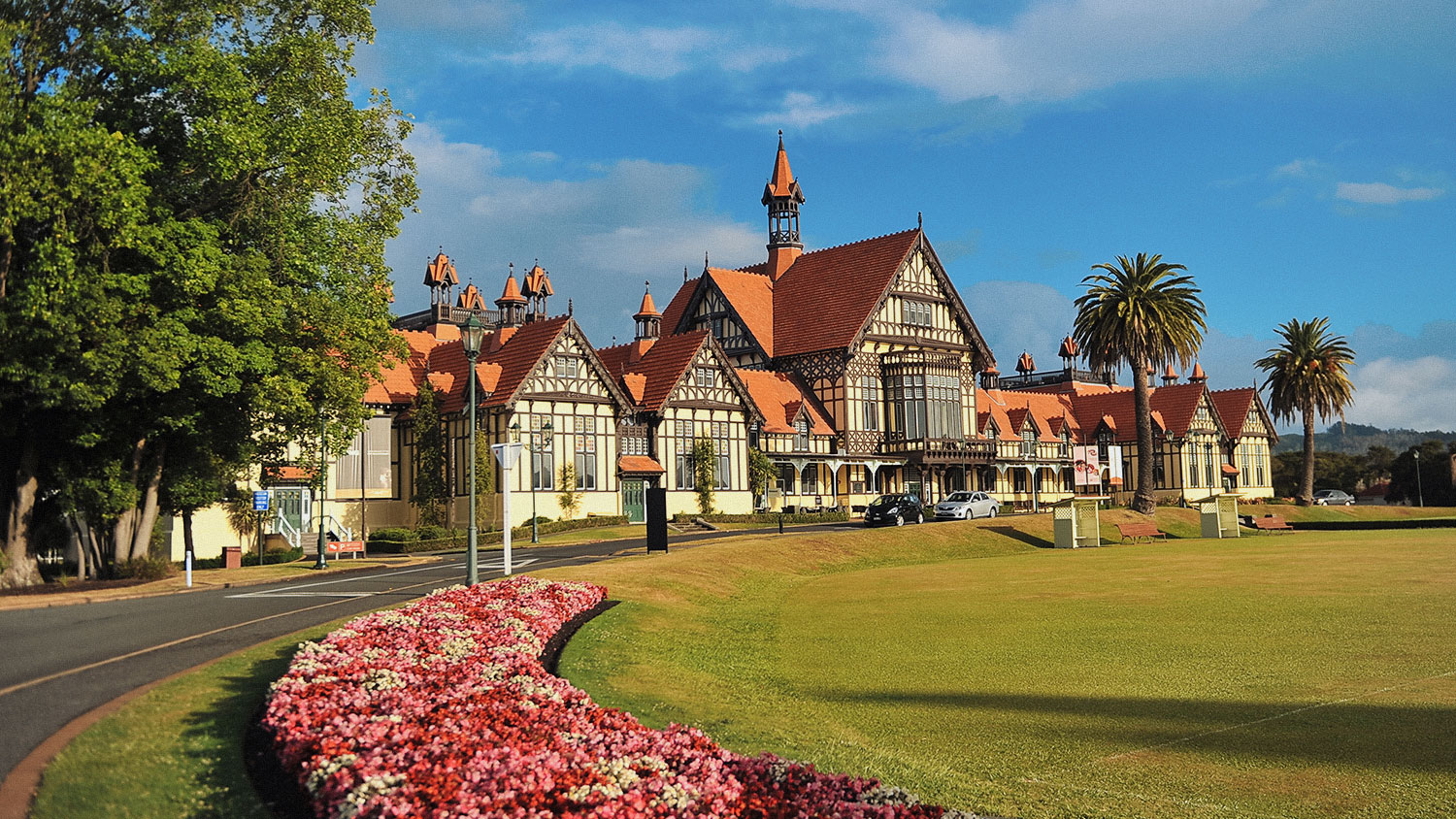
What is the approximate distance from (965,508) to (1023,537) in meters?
9.73

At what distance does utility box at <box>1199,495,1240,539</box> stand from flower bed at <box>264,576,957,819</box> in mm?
45440

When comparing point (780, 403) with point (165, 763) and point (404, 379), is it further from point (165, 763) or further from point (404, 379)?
point (165, 763)

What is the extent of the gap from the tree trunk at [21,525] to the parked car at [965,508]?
128ft

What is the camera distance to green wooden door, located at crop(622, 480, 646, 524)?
2243 inches

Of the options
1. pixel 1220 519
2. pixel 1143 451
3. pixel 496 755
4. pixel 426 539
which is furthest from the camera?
pixel 1143 451

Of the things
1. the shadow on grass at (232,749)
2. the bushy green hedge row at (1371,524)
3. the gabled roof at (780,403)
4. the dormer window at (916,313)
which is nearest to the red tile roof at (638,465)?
the gabled roof at (780,403)

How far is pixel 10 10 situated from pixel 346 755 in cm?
2714

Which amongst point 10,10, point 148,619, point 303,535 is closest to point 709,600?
point 148,619

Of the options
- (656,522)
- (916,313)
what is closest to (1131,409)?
(916,313)

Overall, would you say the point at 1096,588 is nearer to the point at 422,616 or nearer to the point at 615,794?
the point at 422,616

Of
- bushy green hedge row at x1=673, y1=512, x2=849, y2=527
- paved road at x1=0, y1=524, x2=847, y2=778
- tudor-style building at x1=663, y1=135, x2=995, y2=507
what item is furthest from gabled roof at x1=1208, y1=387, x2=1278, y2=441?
paved road at x1=0, y1=524, x2=847, y2=778

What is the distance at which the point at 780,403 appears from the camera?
6812 cm

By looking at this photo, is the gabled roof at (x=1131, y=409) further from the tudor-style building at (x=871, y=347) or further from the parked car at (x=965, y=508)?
the parked car at (x=965, y=508)

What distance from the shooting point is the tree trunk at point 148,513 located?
30.6m
